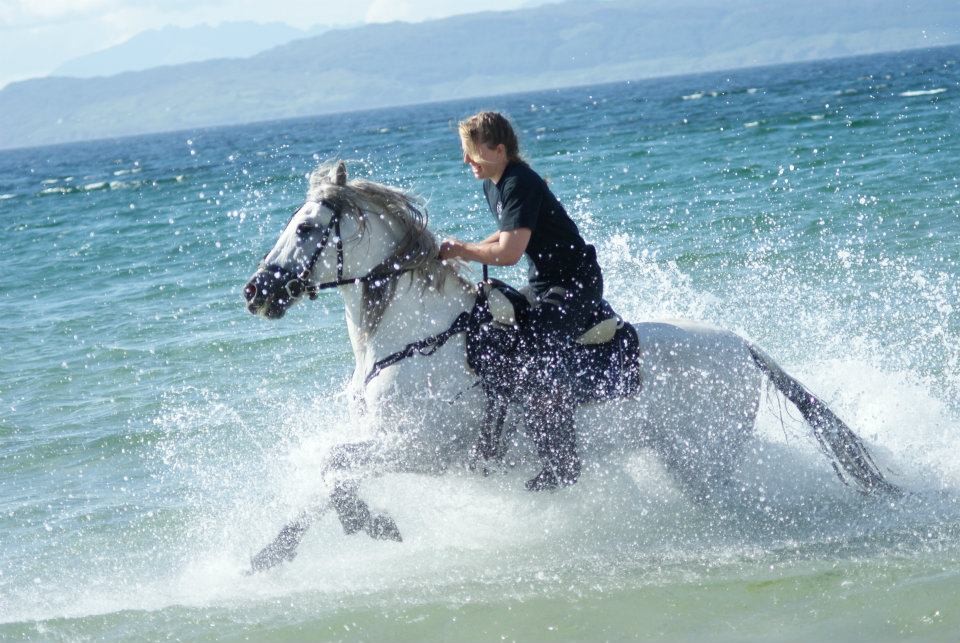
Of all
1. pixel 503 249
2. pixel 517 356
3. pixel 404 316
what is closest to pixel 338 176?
pixel 404 316

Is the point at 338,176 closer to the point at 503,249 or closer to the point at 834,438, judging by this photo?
the point at 503,249

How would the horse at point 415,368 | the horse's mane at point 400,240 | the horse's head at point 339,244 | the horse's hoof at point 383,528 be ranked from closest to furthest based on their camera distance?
the horse's head at point 339,244, the horse at point 415,368, the horse's mane at point 400,240, the horse's hoof at point 383,528

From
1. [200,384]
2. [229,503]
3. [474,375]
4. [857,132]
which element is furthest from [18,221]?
[474,375]

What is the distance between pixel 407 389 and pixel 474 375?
355 millimetres

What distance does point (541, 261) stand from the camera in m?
5.53

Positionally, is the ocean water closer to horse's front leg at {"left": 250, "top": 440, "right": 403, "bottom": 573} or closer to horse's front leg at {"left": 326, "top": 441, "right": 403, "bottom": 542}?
horse's front leg at {"left": 250, "top": 440, "right": 403, "bottom": 573}

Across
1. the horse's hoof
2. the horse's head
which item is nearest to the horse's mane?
the horse's head

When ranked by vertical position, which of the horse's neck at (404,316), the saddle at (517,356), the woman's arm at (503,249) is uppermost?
the woman's arm at (503,249)

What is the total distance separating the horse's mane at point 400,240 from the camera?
536 centimetres

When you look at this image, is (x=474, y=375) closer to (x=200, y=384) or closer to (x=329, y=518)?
(x=329, y=518)

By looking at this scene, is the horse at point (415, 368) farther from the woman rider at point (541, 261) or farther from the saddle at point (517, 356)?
the woman rider at point (541, 261)

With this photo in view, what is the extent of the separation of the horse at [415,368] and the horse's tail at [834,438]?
5cm

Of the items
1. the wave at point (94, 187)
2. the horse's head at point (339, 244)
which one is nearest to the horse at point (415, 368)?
the horse's head at point (339, 244)

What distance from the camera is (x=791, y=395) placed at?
6.02 meters
